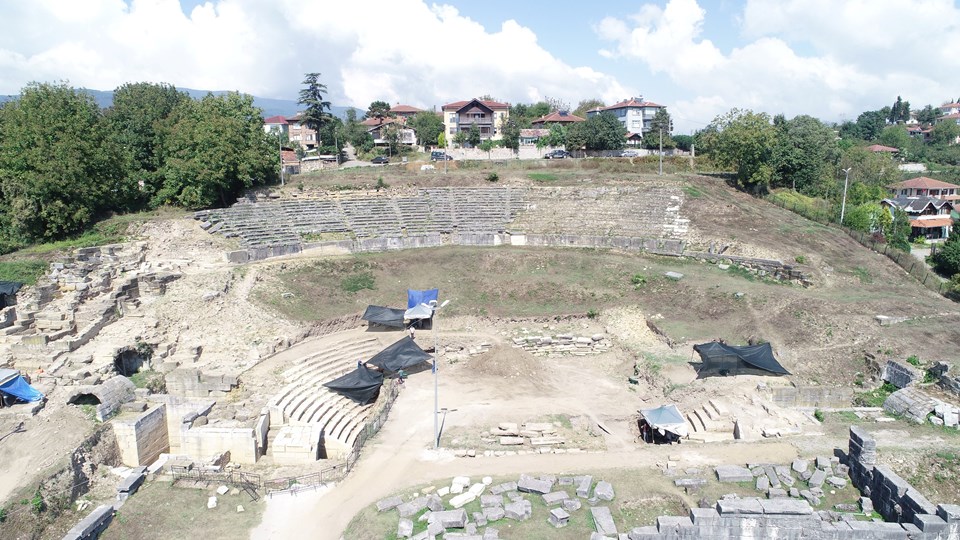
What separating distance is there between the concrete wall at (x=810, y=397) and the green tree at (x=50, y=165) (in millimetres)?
45411

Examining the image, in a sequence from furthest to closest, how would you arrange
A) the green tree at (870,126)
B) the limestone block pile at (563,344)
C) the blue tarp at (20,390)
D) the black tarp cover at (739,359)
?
1. the green tree at (870,126)
2. the limestone block pile at (563,344)
3. the black tarp cover at (739,359)
4. the blue tarp at (20,390)

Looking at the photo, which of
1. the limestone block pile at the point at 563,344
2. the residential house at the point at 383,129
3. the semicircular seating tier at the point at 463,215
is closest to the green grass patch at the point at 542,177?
the semicircular seating tier at the point at 463,215

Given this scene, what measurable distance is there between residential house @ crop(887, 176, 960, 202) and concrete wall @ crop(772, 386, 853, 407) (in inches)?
2343

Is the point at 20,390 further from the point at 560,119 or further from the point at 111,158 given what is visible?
the point at 560,119

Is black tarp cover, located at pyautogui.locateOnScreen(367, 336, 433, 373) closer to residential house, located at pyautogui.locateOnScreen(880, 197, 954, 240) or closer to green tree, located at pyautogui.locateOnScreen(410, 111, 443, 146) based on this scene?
residential house, located at pyautogui.locateOnScreen(880, 197, 954, 240)

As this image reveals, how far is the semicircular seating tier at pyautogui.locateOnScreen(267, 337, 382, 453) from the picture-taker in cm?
2331

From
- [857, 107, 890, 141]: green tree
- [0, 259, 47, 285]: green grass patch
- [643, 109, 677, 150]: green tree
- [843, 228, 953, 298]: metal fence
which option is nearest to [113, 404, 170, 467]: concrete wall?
[0, 259, 47, 285]: green grass patch

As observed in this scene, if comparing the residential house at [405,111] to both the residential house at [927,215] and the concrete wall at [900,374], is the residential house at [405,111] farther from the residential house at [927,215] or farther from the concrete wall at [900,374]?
the concrete wall at [900,374]

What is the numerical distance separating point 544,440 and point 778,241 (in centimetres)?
2943

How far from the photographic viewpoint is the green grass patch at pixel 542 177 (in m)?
56.4

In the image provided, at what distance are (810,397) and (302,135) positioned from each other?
95.3m

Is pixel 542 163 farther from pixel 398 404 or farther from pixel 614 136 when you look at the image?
pixel 398 404

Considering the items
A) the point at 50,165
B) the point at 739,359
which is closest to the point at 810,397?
the point at 739,359

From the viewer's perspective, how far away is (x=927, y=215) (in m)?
62.9
